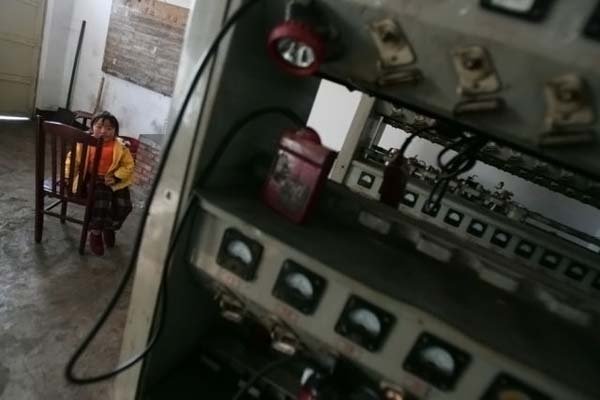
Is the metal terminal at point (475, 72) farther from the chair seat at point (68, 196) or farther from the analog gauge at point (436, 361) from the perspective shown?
the chair seat at point (68, 196)

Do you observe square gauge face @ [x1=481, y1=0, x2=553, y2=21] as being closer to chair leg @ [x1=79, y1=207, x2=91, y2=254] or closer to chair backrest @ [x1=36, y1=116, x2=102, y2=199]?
chair backrest @ [x1=36, y1=116, x2=102, y2=199]

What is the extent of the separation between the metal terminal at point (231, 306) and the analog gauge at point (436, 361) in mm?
321

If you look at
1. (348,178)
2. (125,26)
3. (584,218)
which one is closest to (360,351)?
(348,178)

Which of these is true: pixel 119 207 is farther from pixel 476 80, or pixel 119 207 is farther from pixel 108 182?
pixel 476 80

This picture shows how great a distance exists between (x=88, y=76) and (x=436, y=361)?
209 inches

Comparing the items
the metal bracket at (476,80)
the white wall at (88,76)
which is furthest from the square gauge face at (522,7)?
the white wall at (88,76)

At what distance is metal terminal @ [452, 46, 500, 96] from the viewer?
472 mm

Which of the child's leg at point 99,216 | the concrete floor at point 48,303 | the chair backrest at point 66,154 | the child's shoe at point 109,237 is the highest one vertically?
A: the chair backrest at point 66,154

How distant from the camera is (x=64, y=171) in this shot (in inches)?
81.5

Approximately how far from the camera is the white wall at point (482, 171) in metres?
2.93

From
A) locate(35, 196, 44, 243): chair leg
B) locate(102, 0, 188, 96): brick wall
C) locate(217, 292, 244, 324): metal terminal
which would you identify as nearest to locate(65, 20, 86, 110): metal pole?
locate(102, 0, 188, 96): brick wall

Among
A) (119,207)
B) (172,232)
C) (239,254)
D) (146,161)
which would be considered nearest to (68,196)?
(119,207)

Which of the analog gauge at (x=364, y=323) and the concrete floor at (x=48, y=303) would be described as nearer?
the analog gauge at (x=364, y=323)

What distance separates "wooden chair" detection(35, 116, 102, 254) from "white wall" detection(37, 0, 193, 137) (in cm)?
218
